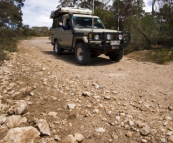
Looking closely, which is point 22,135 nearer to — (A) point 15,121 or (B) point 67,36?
(A) point 15,121

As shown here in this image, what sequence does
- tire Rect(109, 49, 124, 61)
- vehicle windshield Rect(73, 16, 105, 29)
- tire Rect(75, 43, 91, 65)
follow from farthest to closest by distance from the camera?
1. tire Rect(109, 49, 124, 61)
2. vehicle windshield Rect(73, 16, 105, 29)
3. tire Rect(75, 43, 91, 65)

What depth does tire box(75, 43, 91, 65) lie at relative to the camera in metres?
5.78

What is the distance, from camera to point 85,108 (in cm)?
295

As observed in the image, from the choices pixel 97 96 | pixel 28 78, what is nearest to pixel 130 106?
pixel 97 96

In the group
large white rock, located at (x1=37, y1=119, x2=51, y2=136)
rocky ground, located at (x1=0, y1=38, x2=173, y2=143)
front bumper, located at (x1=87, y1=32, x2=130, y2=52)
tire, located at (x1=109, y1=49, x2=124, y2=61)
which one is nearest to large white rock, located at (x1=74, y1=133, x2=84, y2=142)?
rocky ground, located at (x1=0, y1=38, x2=173, y2=143)

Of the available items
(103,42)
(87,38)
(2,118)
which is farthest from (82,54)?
(2,118)

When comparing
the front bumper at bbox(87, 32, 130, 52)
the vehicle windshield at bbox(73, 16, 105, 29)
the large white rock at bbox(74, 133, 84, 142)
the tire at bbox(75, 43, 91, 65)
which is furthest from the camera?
the vehicle windshield at bbox(73, 16, 105, 29)

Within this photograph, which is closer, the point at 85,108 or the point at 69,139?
the point at 69,139

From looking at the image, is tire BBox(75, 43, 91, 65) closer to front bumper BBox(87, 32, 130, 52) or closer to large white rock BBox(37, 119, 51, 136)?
front bumper BBox(87, 32, 130, 52)

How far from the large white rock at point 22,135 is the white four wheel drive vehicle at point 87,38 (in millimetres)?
3747

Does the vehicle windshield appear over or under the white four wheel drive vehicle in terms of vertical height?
over

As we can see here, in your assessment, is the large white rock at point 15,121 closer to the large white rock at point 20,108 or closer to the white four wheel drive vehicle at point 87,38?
the large white rock at point 20,108

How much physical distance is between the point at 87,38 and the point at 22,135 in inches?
159

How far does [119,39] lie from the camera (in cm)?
585
